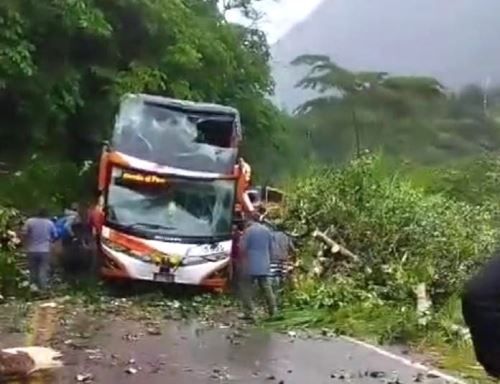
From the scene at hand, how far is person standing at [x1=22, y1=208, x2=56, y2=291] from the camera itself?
17484 mm

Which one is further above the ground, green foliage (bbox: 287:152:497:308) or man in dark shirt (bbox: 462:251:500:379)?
man in dark shirt (bbox: 462:251:500:379)

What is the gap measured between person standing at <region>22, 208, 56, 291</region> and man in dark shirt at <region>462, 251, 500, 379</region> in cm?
1568

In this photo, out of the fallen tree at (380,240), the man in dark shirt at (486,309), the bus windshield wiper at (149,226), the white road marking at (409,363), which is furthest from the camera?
the bus windshield wiper at (149,226)

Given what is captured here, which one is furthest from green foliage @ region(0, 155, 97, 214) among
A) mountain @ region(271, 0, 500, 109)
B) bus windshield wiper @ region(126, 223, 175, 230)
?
mountain @ region(271, 0, 500, 109)

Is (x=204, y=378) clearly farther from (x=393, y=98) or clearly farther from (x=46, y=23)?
(x=46, y=23)

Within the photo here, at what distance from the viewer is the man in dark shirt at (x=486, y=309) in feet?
7.18

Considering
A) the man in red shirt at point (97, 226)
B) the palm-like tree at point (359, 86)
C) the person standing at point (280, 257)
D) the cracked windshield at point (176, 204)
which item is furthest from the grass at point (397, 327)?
the palm-like tree at point (359, 86)

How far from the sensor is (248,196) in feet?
64.0

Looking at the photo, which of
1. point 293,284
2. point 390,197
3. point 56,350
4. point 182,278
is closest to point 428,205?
point 390,197

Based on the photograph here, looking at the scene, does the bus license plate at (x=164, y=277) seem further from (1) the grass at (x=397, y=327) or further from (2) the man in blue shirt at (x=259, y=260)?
(1) the grass at (x=397, y=327)

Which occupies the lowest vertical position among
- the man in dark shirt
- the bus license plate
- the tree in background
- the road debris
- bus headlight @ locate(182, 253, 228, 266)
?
the road debris

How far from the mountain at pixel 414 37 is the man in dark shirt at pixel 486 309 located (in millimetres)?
743

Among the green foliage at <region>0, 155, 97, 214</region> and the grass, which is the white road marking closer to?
the grass

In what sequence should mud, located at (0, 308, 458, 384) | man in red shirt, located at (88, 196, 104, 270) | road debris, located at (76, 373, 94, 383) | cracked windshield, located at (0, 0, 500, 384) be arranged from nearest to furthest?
cracked windshield, located at (0, 0, 500, 384)
road debris, located at (76, 373, 94, 383)
mud, located at (0, 308, 458, 384)
man in red shirt, located at (88, 196, 104, 270)
